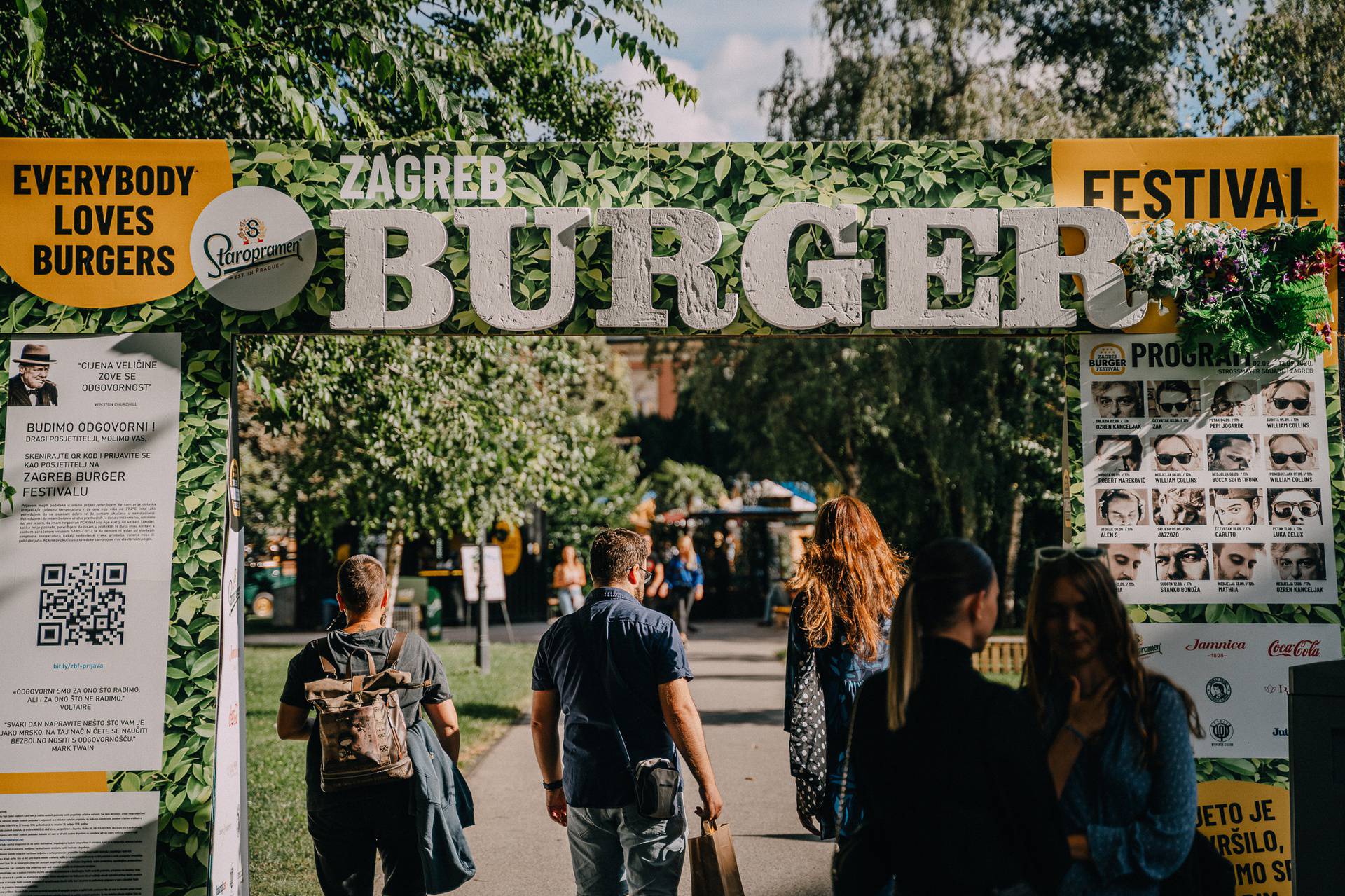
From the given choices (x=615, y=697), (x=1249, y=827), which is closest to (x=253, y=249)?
(x=615, y=697)

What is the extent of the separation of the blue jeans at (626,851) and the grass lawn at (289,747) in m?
2.45

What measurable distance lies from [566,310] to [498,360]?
943cm

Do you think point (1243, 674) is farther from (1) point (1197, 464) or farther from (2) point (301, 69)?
(2) point (301, 69)

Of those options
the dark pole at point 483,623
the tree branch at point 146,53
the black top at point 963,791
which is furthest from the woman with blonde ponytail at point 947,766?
the dark pole at point 483,623

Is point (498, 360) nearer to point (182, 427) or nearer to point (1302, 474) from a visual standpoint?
point (182, 427)

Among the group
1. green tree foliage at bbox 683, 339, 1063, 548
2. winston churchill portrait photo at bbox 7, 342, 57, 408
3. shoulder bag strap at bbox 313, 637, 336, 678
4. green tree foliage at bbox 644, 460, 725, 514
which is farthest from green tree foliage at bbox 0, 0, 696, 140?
green tree foliage at bbox 644, 460, 725, 514

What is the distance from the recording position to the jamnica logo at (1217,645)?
509cm

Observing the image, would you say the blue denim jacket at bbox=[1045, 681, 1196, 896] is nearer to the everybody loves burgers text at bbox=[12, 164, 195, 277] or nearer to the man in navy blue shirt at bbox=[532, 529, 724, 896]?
the man in navy blue shirt at bbox=[532, 529, 724, 896]

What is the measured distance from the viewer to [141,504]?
5133 millimetres

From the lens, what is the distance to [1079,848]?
2.67 metres

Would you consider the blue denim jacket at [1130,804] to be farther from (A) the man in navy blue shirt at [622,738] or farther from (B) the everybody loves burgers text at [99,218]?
(B) the everybody loves burgers text at [99,218]

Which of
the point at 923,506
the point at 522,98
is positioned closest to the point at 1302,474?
the point at 522,98

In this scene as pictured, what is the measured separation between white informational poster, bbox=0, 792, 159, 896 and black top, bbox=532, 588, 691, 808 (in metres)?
2.09

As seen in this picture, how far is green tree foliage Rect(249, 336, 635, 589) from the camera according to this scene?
999cm
